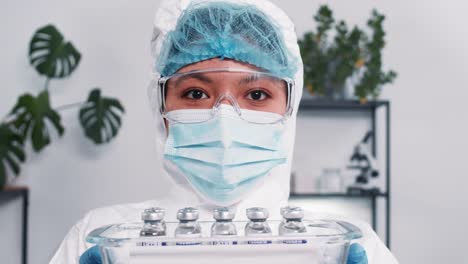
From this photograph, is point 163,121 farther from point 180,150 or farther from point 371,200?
point 371,200

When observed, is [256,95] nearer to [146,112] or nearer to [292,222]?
[292,222]

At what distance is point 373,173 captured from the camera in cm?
261

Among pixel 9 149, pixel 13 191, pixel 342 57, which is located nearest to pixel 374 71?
pixel 342 57

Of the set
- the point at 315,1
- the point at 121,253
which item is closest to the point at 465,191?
the point at 315,1

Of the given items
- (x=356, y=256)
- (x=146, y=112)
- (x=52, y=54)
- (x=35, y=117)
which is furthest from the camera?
(x=146, y=112)

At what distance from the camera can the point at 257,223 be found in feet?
2.00

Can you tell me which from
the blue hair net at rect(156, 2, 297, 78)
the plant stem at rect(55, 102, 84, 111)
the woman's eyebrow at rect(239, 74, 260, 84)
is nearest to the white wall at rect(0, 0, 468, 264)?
the plant stem at rect(55, 102, 84, 111)

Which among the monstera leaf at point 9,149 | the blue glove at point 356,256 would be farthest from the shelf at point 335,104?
the blue glove at point 356,256

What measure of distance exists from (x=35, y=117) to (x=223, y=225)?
203cm

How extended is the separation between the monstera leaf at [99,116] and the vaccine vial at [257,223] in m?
2.00

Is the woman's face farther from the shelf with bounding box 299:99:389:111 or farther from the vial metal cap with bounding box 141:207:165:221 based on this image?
the shelf with bounding box 299:99:389:111

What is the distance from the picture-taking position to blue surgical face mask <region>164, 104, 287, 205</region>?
1.02 m

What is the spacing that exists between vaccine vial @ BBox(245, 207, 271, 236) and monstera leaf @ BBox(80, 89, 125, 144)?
2002 millimetres

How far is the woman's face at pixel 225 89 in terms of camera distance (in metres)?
1.01
